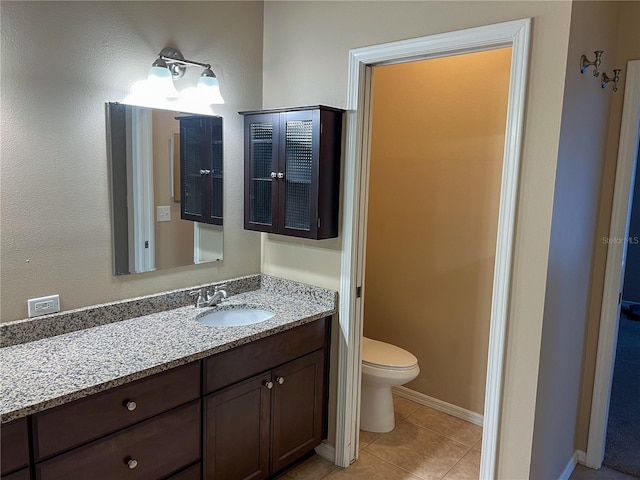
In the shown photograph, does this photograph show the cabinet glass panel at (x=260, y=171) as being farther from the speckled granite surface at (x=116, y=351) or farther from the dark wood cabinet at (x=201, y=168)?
the speckled granite surface at (x=116, y=351)

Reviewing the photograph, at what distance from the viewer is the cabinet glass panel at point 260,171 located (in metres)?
2.45

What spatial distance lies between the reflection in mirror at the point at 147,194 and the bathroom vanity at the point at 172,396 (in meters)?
0.29

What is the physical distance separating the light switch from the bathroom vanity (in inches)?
17.5

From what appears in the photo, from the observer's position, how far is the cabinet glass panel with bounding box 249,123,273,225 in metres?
2.45

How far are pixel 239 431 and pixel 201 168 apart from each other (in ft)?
4.23

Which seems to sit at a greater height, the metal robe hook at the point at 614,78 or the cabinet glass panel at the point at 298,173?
the metal robe hook at the point at 614,78

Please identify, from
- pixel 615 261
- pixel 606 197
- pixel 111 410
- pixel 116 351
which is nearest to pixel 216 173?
pixel 116 351

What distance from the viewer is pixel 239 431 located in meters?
2.08

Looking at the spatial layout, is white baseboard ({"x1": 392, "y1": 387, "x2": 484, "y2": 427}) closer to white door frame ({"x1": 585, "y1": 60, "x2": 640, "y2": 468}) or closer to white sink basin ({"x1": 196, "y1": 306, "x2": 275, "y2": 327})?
white door frame ({"x1": 585, "y1": 60, "x2": 640, "y2": 468})

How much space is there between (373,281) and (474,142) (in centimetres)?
119

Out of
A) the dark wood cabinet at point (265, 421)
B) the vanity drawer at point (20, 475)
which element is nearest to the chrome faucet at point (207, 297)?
the dark wood cabinet at point (265, 421)

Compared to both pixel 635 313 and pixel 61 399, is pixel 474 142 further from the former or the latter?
pixel 635 313

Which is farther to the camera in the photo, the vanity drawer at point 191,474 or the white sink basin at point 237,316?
the white sink basin at point 237,316

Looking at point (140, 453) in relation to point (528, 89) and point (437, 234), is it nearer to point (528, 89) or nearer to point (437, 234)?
point (528, 89)
